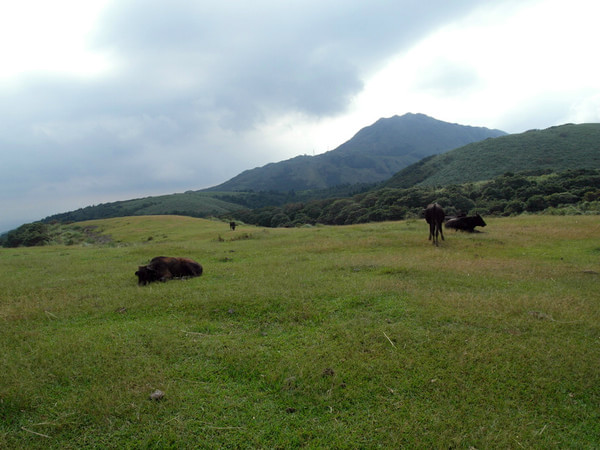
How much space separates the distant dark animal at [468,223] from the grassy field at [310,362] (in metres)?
9.97

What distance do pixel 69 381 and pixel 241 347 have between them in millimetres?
2650

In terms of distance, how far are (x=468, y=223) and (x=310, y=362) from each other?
18476mm

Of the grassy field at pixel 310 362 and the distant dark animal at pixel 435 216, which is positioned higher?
the distant dark animal at pixel 435 216

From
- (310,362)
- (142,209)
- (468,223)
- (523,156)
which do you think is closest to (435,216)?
(468,223)

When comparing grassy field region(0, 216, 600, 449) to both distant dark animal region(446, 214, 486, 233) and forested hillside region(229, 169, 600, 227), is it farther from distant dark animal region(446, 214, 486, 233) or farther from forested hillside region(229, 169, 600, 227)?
forested hillside region(229, 169, 600, 227)

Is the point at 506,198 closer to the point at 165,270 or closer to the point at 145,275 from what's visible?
the point at 165,270

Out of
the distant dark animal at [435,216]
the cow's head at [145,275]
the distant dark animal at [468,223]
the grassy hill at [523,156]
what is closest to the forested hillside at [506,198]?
the distant dark animal at [468,223]

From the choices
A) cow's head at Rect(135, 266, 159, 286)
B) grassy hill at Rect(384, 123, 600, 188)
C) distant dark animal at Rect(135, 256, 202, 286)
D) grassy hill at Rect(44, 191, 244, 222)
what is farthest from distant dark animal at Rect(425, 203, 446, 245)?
grassy hill at Rect(44, 191, 244, 222)

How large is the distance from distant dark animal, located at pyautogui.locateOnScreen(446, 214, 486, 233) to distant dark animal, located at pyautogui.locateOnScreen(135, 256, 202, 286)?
1651cm

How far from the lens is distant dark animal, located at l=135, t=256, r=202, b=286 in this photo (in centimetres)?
1060

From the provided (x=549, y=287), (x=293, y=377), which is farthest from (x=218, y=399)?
(x=549, y=287)

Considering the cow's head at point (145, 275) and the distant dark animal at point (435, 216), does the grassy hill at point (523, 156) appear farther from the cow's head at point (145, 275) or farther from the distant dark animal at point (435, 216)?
the cow's head at point (145, 275)

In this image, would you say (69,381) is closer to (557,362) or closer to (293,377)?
(293,377)

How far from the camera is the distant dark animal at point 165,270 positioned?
10.6 metres
